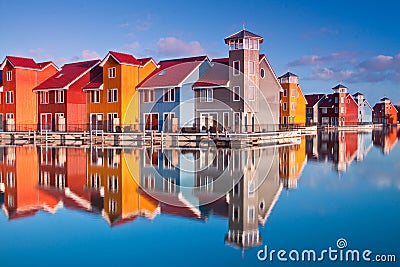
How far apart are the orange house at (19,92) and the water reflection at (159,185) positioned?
22.2m

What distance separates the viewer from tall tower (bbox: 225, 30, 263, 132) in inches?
1684

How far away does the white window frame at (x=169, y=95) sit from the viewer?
142ft

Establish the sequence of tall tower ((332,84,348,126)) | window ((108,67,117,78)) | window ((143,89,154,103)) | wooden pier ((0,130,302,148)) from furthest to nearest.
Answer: tall tower ((332,84,348,126))
window ((108,67,117,78))
window ((143,89,154,103))
wooden pier ((0,130,302,148))

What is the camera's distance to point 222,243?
10.4 metres

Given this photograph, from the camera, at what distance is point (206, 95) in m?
44.1

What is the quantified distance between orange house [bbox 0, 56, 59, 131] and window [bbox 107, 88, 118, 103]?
36.2ft

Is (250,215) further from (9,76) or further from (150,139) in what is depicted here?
(9,76)

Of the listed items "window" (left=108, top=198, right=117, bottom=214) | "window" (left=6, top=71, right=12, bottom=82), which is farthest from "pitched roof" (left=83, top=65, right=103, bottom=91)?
"window" (left=108, top=198, right=117, bottom=214)

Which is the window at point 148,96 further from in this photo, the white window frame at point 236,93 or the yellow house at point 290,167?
the yellow house at point 290,167

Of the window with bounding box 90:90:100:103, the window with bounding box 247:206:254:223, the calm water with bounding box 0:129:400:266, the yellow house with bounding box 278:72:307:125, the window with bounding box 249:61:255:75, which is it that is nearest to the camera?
the calm water with bounding box 0:129:400:266

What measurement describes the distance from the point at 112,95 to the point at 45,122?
9772mm

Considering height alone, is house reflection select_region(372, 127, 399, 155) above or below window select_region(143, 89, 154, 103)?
below

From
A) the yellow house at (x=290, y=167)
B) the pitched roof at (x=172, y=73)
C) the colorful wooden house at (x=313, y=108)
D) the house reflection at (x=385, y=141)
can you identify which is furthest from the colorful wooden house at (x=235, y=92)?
the colorful wooden house at (x=313, y=108)

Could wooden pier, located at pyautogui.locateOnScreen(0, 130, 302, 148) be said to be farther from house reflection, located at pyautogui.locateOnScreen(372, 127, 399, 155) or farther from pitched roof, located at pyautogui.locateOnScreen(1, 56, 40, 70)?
house reflection, located at pyautogui.locateOnScreen(372, 127, 399, 155)
